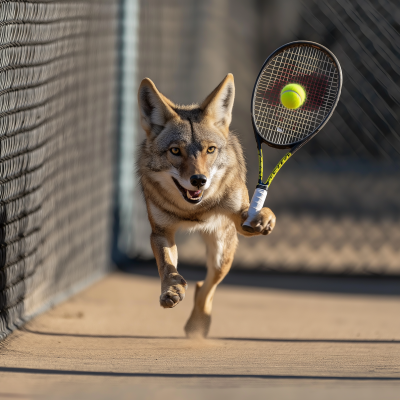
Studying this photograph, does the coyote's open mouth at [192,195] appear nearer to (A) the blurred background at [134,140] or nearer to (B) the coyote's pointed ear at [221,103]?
(B) the coyote's pointed ear at [221,103]

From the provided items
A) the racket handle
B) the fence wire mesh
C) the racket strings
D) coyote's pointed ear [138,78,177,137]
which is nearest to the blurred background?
the fence wire mesh

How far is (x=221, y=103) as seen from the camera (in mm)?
4230

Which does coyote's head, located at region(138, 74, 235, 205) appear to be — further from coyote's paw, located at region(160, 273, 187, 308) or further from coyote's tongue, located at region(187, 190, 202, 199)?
coyote's paw, located at region(160, 273, 187, 308)

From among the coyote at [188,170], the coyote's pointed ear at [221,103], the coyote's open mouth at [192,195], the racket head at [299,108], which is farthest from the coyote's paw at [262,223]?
the coyote's pointed ear at [221,103]

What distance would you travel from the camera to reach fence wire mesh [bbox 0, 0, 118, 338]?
405 cm

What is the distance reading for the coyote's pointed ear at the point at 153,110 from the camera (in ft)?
13.4

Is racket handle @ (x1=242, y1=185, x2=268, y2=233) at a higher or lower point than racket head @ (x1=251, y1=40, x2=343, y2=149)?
lower

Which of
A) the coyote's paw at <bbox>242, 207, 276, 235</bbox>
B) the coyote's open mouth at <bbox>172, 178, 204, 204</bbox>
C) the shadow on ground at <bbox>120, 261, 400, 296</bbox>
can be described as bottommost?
the shadow on ground at <bbox>120, 261, 400, 296</bbox>

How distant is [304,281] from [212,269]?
114 inches

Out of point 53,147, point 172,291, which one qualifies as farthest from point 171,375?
point 53,147

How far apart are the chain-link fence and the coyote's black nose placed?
12.9 feet

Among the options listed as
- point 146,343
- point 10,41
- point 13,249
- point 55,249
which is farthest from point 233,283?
point 10,41

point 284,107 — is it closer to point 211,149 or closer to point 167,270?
point 211,149

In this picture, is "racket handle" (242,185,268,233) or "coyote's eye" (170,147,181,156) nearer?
"racket handle" (242,185,268,233)
